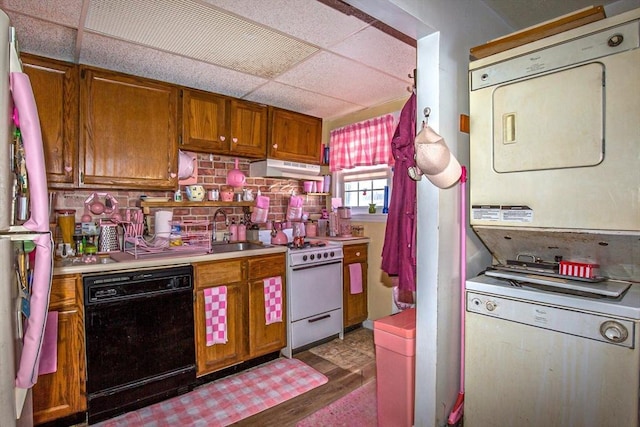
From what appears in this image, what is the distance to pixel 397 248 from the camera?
5.94 ft

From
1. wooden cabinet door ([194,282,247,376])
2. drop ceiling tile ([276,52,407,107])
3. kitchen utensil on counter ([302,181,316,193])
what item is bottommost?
wooden cabinet door ([194,282,247,376])

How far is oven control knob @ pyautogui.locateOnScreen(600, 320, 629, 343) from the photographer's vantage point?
1.16 meters

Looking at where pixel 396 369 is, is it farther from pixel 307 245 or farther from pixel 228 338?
pixel 307 245

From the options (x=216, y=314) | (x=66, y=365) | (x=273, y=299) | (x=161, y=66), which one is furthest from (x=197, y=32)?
(x=66, y=365)

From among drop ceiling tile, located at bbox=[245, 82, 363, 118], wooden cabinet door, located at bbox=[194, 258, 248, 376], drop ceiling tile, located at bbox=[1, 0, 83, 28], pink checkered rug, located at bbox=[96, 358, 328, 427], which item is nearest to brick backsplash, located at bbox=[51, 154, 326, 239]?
drop ceiling tile, located at bbox=[245, 82, 363, 118]

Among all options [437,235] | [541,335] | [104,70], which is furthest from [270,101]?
[541,335]

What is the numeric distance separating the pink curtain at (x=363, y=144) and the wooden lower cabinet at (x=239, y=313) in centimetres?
141

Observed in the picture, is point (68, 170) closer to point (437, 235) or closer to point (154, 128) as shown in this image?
point (154, 128)

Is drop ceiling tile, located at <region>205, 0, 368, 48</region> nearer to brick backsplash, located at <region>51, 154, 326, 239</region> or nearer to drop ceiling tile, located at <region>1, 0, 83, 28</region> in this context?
drop ceiling tile, located at <region>1, 0, 83, 28</region>

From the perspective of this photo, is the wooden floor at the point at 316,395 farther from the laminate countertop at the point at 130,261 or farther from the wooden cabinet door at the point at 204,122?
the wooden cabinet door at the point at 204,122

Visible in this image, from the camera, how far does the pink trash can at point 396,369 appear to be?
1.71 metres

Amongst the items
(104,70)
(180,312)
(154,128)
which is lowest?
(180,312)

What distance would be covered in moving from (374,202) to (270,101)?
4.99 ft

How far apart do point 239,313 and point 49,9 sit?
2228 millimetres
